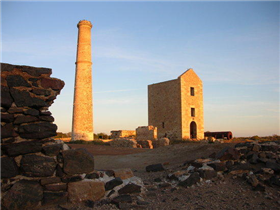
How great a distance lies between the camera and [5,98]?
428 centimetres

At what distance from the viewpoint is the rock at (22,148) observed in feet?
13.9

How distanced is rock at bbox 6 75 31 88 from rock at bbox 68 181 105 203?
1.95 metres

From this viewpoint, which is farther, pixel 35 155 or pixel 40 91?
pixel 40 91

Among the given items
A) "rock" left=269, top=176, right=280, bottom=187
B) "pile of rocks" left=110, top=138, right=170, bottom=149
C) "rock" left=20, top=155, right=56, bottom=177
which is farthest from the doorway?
"rock" left=20, top=155, right=56, bottom=177

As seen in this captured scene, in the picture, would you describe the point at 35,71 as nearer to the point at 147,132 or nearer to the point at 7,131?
the point at 7,131

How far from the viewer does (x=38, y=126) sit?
4496mm

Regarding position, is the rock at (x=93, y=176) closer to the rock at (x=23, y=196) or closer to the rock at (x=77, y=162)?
the rock at (x=77, y=162)

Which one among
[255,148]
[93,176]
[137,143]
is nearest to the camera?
[93,176]

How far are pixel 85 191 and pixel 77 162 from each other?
1.78ft

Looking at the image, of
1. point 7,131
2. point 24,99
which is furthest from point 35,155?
point 24,99

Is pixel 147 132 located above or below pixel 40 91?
below

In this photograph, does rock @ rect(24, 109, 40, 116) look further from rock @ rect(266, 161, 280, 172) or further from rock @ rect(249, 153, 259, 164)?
rock @ rect(266, 161, 280, 172)

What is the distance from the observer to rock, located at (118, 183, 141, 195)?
199 inches

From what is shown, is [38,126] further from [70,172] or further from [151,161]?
[151,161]
